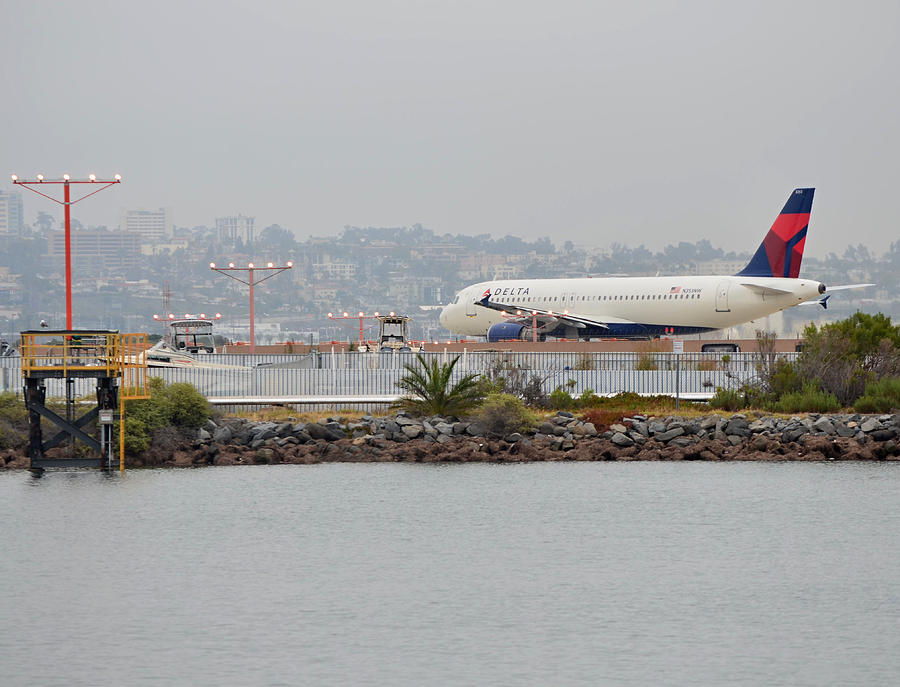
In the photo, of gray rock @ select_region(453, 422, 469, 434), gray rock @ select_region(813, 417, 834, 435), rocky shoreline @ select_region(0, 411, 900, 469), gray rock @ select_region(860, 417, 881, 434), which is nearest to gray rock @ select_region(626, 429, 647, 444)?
rocky shoreline @ select_region(0, 411, 900, 469)

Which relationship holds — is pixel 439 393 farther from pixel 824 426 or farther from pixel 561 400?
pixel 824 426

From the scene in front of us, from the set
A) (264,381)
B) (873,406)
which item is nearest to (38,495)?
(264,381)

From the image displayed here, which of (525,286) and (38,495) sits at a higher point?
(525,286)

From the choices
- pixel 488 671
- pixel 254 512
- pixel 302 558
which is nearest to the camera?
pixel 488 671

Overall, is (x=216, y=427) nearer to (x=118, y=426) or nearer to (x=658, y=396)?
(x=118, y=426)

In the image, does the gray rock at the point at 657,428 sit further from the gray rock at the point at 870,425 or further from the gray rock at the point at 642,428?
the gray rock at the point at 870,425

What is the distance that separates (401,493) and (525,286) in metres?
44.7

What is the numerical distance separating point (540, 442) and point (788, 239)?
32.5 m

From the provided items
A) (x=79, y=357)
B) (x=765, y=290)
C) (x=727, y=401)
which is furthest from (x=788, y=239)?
(x=79, y=357)

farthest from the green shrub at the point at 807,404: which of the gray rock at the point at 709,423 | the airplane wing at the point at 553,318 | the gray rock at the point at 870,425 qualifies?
the airplane wing at the point at 553,318

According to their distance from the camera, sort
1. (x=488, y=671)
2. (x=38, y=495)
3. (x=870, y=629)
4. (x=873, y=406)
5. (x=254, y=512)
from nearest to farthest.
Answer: (x=488, y=671) < (x=870, y=629) < (x=254, y=512) < (x=38, y=495) < (x=873, y=406)

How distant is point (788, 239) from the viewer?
70.4 metres

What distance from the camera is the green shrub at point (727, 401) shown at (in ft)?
151

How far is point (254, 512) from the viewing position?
107 ft
